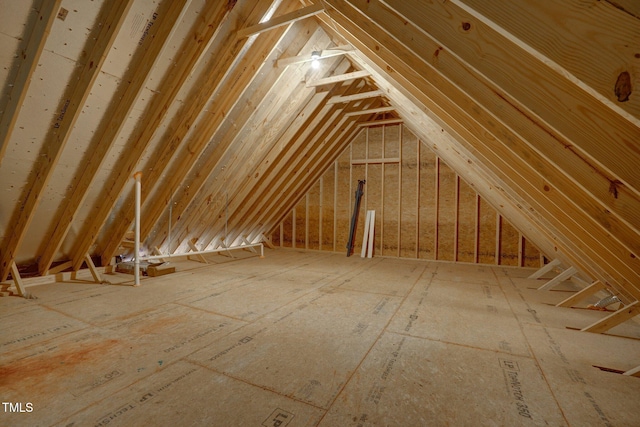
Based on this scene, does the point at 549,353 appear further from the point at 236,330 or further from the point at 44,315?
the point at 44,315

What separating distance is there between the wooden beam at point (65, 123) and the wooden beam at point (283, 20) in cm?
110

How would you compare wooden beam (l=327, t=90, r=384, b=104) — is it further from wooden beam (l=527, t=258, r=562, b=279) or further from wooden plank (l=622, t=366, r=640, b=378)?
wooden plank (l=622, t=366, r=640, b=378)

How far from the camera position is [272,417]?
1.44 meters

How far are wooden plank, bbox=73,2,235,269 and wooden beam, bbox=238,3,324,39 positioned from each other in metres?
0.30

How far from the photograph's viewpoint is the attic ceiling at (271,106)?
0.89 metres

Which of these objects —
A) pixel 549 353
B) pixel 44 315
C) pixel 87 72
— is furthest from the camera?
pixel 44 315

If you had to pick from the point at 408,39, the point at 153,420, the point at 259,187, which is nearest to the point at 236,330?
the point at 153,420

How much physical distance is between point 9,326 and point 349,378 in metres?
3.05

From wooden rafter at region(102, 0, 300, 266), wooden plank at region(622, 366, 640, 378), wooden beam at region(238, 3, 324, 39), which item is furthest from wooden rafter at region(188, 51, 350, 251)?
wooden plank at region(622, 366, 640, 378)

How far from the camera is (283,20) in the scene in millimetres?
2785

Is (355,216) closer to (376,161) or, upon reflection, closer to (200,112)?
(376,161)

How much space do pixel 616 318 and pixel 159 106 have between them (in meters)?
4.88

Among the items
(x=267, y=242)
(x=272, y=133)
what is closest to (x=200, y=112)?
(x=272, y=133)

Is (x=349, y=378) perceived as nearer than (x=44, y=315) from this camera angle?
Yes
